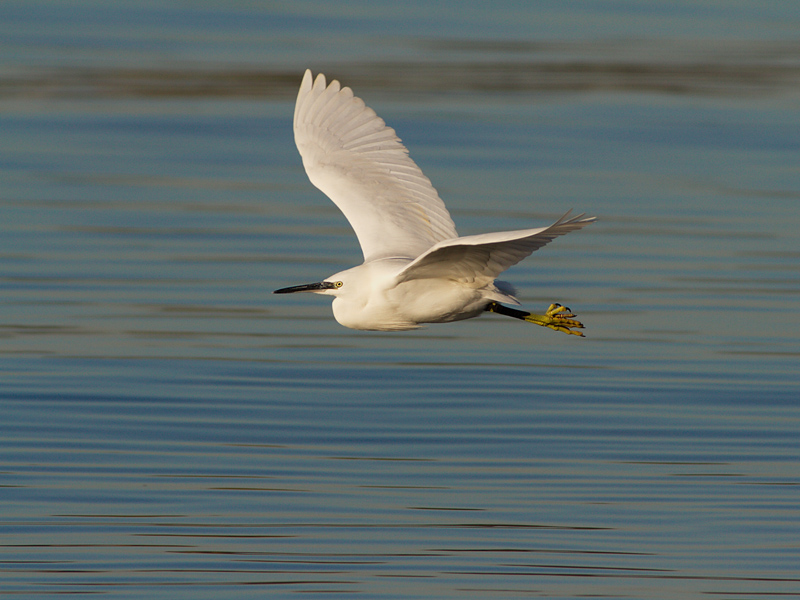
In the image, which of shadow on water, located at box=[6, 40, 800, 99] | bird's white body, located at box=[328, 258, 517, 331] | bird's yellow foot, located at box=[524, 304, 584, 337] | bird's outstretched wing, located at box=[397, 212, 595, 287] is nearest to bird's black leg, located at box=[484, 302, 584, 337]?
bird's yellow foot, located at box=[524, 304, 584, 337]

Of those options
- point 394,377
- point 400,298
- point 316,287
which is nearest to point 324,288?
point 316,287

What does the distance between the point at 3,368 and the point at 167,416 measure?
2105mm

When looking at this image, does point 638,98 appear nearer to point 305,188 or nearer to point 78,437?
point 305,188

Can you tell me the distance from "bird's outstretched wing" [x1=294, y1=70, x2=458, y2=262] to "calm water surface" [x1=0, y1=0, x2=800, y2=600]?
6.51 feet

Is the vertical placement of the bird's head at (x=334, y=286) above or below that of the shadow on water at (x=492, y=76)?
below

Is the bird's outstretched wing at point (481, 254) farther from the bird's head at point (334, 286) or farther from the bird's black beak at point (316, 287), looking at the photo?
the bird's black beak at point (316, 287)

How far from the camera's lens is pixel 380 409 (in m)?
13.4

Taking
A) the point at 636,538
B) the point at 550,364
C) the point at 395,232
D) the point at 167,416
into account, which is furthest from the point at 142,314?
the point at 636,538

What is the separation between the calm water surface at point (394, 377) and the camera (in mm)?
10562

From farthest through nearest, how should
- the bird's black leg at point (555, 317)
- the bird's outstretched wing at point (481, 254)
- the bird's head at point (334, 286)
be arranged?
1. the bird's black leg at point (555, 317)
2. the bird's head at point (334, 286)
3. the bird's outstretched wing at point (481, 254)

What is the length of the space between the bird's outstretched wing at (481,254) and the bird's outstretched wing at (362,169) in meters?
1.47

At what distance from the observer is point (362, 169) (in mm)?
11812

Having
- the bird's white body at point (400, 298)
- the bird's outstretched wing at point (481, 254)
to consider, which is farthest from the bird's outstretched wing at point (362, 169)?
the bird's outstretched wing at point (481, 254)

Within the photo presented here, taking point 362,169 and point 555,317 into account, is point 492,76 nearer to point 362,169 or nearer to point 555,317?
point 362,169
